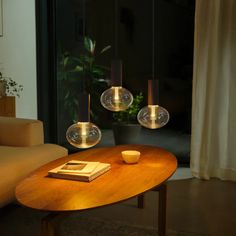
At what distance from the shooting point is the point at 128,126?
4.08 meters

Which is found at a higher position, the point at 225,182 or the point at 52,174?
the point at 52,174

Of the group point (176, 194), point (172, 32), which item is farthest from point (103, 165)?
point (172, 32)

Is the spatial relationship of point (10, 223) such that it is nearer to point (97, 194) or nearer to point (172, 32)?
point (97, 194)

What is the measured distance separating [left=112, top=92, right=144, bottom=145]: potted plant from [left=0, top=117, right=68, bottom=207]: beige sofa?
50.6 inches

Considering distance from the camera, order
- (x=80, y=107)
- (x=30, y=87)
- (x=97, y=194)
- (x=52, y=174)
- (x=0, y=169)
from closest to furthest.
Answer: (x=97, y=194) → (x=52, y=174) → (x=80, y=107) → (x=0, y=169) → (x=30, y=87)

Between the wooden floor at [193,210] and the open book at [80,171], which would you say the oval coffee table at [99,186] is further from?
the wooden floor at [193,210]

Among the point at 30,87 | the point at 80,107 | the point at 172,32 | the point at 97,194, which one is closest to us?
the point at 97,194

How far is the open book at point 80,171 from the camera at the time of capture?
1722 mm

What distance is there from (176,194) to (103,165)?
4.17 feet

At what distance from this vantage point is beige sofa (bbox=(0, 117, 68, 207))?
89.1 inches

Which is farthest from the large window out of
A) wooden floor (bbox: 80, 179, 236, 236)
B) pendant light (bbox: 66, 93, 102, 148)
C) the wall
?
pendant light (bbox: 66, 93, 102, 148)

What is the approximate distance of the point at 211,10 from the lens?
326 centimetres

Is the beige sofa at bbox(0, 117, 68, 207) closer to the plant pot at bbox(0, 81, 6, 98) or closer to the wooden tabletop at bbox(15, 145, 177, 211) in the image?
the wooden tabletop at bbox(15, 145, 177, 211)

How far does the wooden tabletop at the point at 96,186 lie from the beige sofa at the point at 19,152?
0.43m
